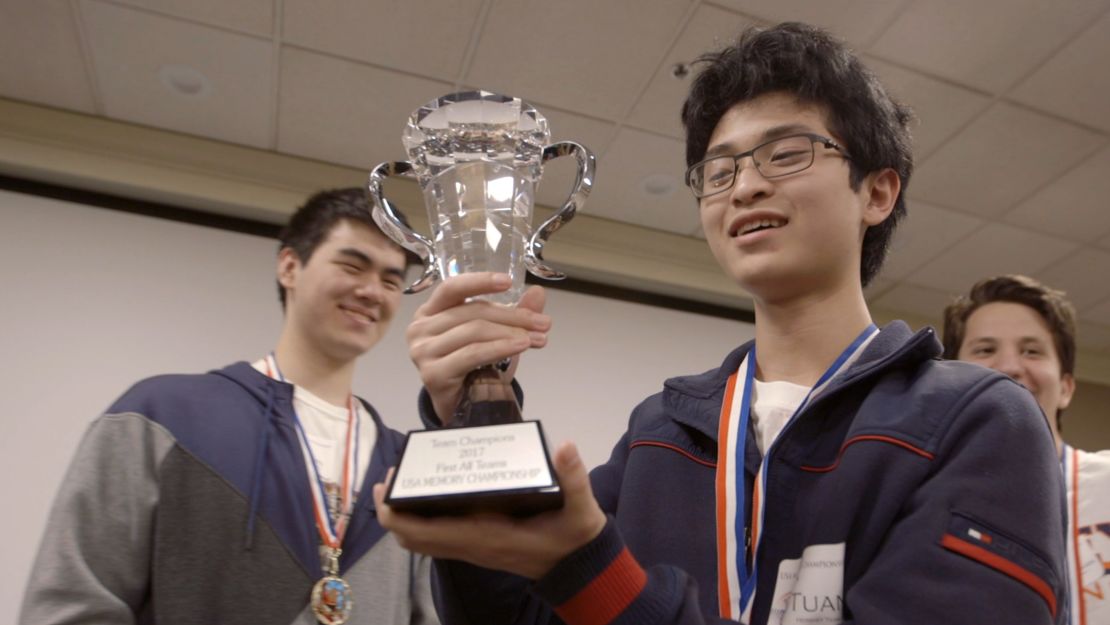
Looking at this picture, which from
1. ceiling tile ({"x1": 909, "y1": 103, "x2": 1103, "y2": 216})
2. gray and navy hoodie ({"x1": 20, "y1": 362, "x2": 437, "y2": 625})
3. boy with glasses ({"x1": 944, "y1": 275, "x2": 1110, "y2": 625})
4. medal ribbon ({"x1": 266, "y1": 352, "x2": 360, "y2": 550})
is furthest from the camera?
ceiling tile ({"x1": 909, "y1": 103, "x2": 1103, "y2": 216})

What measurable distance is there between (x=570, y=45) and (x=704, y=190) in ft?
6.15

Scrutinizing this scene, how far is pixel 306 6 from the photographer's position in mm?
2691

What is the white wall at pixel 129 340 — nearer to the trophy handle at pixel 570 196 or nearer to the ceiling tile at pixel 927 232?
the ceiling tile at pixel 927 232

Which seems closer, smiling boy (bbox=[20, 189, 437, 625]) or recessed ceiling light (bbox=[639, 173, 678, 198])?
smiling boy (bbox=[20, 189, 437, 625])

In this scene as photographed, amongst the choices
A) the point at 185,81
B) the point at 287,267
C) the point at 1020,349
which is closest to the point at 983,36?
the point at 1020,349

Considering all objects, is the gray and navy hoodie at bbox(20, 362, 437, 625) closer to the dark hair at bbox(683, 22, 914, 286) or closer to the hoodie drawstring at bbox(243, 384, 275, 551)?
the hoodie drawstring at bbox(243, 384, 275, 551)

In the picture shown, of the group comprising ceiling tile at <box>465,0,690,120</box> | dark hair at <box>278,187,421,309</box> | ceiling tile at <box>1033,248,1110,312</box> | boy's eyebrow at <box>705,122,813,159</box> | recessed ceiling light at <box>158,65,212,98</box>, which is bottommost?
boy's eyebrow at <box>705,122,813,159</box>

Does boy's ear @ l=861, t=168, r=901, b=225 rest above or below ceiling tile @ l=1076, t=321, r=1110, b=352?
below

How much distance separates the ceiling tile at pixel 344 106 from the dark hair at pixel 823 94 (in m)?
2.01

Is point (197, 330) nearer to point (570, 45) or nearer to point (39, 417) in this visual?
point (39, 417)

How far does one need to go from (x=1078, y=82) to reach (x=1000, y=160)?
1.54 ft

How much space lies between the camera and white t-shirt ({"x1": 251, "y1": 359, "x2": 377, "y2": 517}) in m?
1.73

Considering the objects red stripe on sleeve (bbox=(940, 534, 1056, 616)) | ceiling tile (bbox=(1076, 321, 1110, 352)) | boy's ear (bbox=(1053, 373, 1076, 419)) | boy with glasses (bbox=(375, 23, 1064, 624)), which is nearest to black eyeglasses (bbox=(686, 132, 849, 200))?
boy with glasses (bbox=(375, 23, 1064, 624))

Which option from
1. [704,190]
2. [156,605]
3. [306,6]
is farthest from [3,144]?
[704,190]
